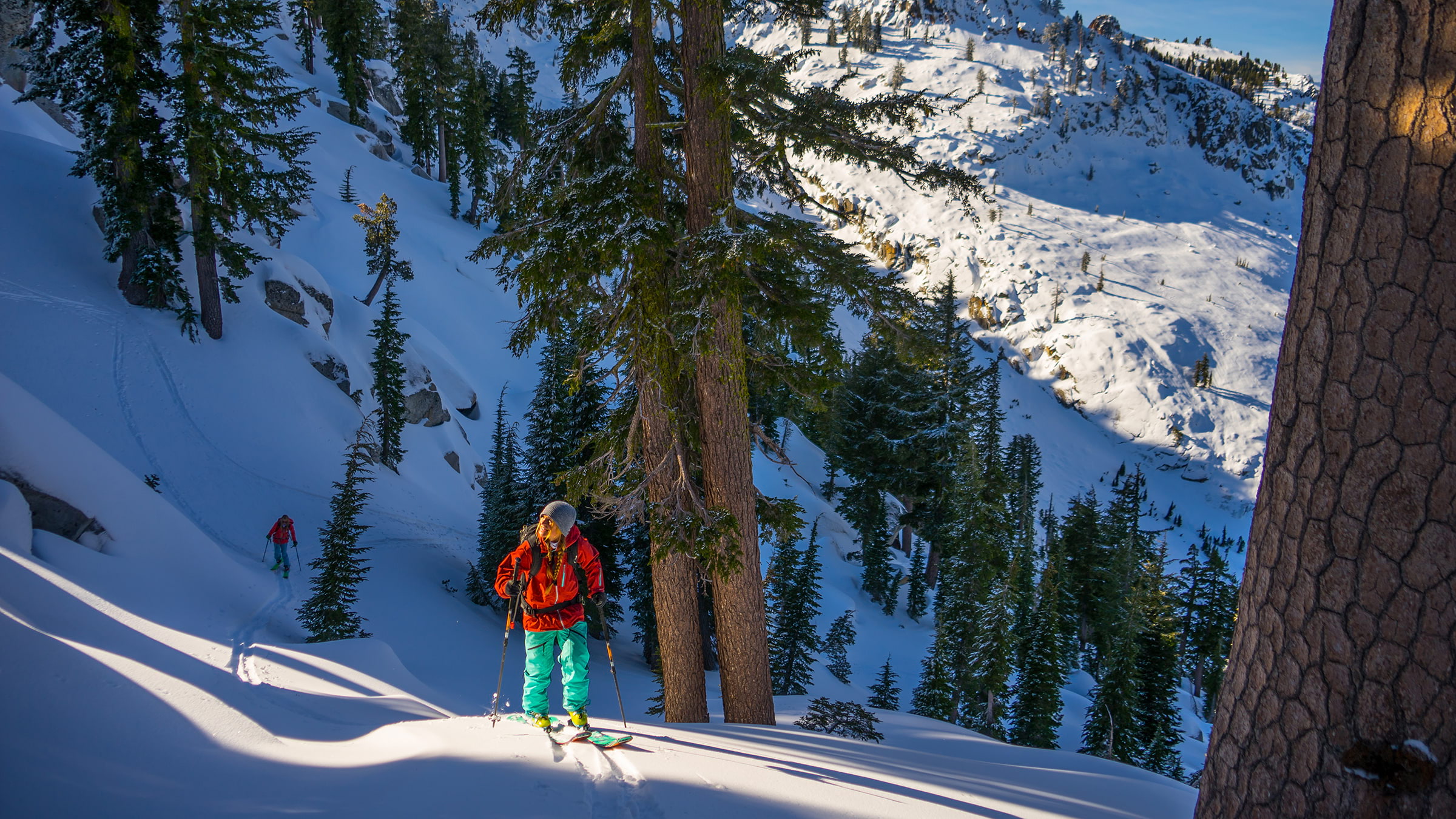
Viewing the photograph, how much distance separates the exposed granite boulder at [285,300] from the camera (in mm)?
24734

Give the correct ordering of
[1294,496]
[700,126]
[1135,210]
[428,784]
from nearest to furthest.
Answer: [1294,496] → [428,784] → [700,126] → [1135,210]

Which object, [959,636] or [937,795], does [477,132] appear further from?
[937,795]

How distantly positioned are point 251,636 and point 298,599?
Answer: 5173 millimetres

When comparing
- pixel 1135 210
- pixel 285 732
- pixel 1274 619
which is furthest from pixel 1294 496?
pixel 1135 210

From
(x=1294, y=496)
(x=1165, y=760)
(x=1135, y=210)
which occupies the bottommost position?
(x=1165, y=760)

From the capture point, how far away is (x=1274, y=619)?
212cm

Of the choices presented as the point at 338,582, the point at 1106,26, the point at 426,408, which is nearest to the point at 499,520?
the point at 338,582

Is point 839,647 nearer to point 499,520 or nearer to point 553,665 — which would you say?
point 499,520

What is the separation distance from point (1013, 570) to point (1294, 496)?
23288 mm

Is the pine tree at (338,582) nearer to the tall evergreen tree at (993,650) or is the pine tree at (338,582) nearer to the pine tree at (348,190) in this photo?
the tall evergreen tree at (993,650)

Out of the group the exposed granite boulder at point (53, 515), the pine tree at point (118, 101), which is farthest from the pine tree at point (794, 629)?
the pine tree at point (118, 101)

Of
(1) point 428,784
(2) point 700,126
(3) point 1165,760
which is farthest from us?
(3) point 1165,760

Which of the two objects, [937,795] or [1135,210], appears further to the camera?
[1135,210]

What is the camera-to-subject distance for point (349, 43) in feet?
172
